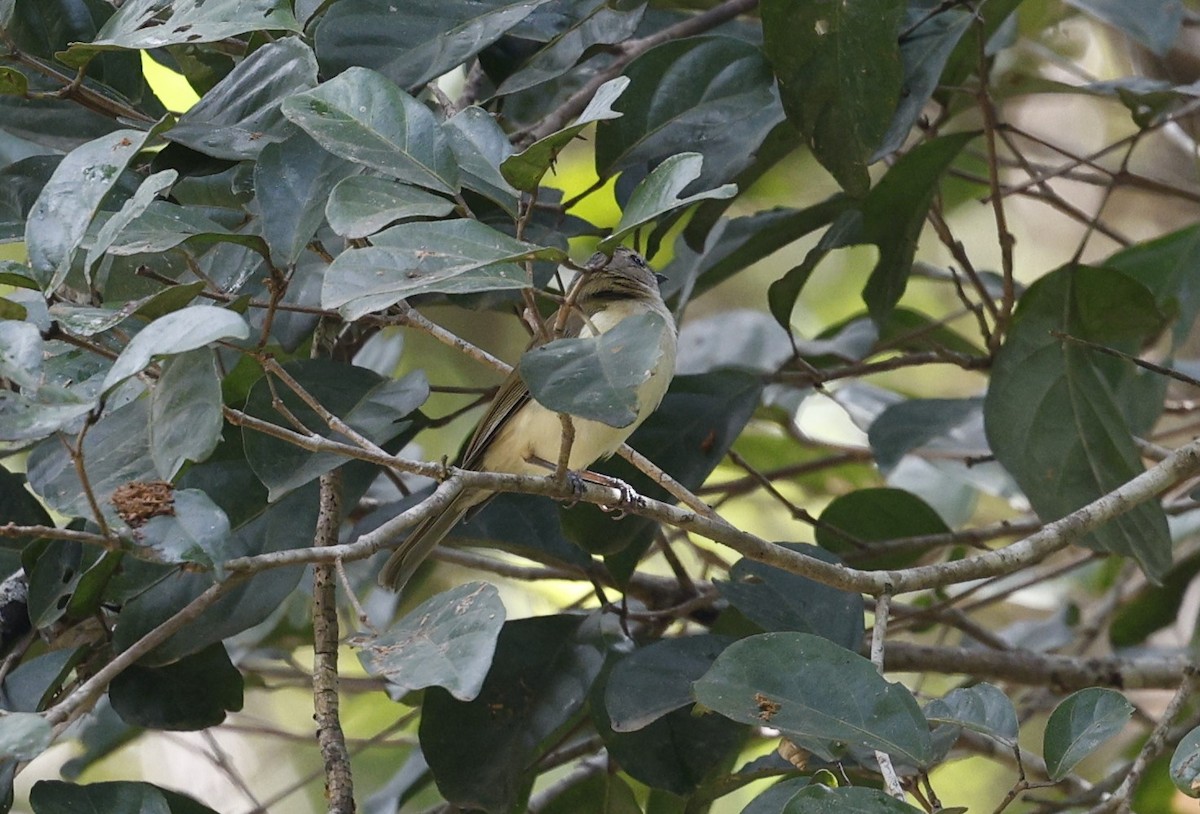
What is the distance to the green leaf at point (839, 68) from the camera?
7.83 ft

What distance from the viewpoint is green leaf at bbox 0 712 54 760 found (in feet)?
4.47

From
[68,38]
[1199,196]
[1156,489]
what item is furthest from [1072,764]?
[1199,196]

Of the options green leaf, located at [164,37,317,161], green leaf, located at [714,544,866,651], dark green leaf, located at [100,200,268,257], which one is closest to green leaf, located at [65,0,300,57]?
green leaf, located at [164,37,317,161]

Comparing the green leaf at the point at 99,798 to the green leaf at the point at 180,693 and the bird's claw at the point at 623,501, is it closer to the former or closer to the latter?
the green leaf at the point at 180,693

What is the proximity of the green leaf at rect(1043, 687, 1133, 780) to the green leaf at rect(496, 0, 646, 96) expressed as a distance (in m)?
1.40

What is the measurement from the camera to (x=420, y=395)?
2254 mm

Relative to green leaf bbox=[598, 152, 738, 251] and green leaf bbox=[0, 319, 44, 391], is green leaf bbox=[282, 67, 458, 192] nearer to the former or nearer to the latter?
green leaf bbox=[598, 152, 738, 251]

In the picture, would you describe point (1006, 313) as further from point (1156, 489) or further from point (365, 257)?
point (365, 257)

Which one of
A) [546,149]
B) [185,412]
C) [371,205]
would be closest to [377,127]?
[371,205]

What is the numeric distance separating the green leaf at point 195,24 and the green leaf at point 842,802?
126 cm

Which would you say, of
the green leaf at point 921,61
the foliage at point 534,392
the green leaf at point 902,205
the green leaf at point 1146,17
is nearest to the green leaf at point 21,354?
the foliage at point 534,392

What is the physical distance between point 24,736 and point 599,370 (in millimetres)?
762

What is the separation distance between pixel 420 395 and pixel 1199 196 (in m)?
2.37

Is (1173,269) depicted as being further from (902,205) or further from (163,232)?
(163,232)
